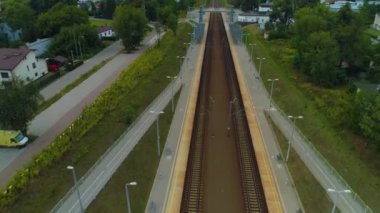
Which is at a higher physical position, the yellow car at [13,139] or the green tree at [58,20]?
the green tree at [58,20]

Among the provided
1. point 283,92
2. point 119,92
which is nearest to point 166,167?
point 119,92

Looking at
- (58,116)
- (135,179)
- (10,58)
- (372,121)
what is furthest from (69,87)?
(372,121)

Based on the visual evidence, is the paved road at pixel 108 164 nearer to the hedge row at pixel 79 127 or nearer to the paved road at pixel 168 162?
the paved road at pixel 168 162

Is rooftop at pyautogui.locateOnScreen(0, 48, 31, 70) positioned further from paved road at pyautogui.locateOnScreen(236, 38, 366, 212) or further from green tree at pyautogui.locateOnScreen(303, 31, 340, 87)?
green tree at pyautogui.locateOnScreen(303, 31, 340, 87)

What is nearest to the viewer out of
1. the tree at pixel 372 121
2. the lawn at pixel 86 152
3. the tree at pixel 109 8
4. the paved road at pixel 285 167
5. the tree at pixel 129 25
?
the lawn at pixel 86 152

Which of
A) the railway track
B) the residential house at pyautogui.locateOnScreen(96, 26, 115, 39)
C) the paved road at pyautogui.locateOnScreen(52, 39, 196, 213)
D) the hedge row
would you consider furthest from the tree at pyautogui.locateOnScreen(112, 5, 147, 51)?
the paved road at pyautogui.locateOnScreen(52, 39, 196, 213)

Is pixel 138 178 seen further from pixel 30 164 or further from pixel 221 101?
pixel 221 101

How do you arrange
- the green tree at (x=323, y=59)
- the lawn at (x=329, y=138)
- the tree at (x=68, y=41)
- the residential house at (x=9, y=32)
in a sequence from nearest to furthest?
the lawn at (x=329, y=138) < the green tree at (x=323, y=59) < the tree at (x=68, y=41) < the residential house at (x=9, y=32)

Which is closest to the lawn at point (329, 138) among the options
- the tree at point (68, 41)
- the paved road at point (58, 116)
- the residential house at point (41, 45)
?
the paved road at point (58, 116)
